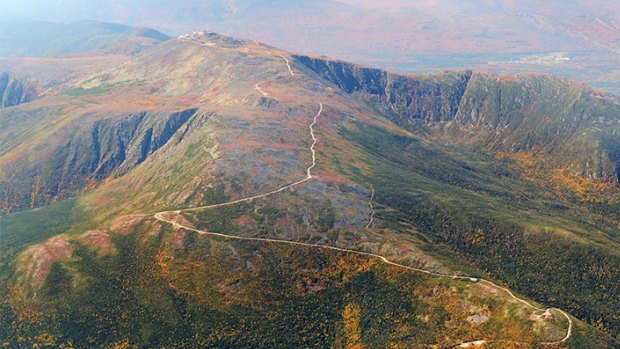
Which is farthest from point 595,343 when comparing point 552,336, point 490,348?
point 490,348

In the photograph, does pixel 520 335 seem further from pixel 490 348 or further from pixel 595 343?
pixel 595 343

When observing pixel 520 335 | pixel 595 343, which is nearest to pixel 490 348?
pixel 520 335

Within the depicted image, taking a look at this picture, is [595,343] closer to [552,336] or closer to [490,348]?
[552,336]

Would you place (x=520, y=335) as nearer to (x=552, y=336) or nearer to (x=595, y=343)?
(x=552, y=336)

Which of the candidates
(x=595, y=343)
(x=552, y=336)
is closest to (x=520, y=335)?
(x=552, y=336)
